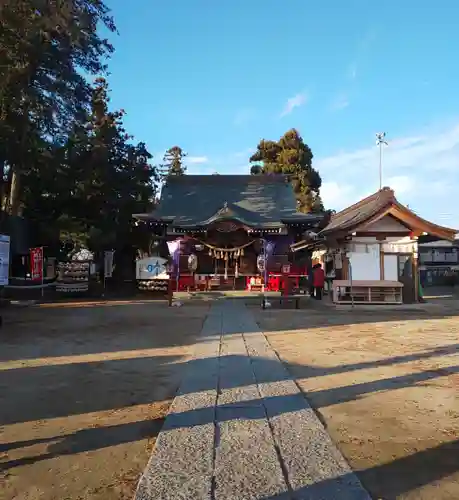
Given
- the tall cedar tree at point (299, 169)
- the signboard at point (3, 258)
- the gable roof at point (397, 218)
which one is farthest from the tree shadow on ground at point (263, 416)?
the tall cedar tree at point (299, 169)

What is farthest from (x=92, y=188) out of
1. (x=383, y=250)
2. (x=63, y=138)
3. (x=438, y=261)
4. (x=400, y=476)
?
(x=438, y=261)

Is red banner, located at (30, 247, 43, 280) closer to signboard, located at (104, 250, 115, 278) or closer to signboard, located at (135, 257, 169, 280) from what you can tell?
signboard, located at (104, 250, 115, 278)

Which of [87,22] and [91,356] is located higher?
[87,22]

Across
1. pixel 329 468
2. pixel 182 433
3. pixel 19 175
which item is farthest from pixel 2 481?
pixel 19 175

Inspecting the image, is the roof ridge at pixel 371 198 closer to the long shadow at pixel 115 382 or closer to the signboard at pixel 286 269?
the signboard at pixel 286 269

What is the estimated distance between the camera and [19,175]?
21.9 m

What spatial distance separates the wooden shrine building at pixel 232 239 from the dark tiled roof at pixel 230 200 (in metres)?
0.05

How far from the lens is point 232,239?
70.0 ft

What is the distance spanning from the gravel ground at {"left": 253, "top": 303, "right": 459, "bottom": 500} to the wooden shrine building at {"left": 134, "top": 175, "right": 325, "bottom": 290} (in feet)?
28.5

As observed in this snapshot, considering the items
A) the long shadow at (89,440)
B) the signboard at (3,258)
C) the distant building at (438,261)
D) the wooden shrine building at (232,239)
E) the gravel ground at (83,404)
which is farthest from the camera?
the distant building at (438,261)

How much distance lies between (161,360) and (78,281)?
673 inches

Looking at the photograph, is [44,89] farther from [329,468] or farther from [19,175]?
[329,468]

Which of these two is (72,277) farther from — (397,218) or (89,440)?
(89,440)

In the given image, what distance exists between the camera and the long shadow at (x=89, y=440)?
12.5 ft
